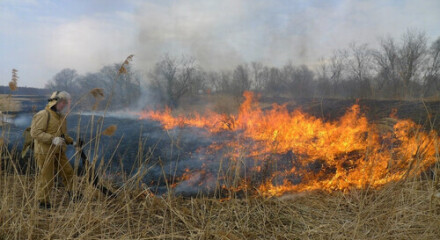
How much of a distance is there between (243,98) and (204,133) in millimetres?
2648

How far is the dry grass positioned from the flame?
349 millimetres

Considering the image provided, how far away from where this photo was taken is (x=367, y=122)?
23.7 feet

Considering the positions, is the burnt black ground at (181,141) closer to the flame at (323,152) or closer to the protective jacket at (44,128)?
the flame at (323,152)

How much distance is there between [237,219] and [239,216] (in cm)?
11

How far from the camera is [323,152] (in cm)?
573

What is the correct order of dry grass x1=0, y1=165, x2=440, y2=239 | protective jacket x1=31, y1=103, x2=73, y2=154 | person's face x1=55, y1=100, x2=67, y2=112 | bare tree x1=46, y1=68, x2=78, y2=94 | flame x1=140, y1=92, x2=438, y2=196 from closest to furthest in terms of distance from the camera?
dry grass x1=0, y1=165, x2=440, y2=239
protective jacket x1=31, y1=103, x2=73, y2=154
person's face x1=55, y1=100, x2=67, y2=112
flame x1=140, y1=92, x2=438, y2=196
bare tree x1=46, y1=68, x2=78, y2=94

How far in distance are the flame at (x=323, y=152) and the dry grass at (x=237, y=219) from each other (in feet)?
1.14

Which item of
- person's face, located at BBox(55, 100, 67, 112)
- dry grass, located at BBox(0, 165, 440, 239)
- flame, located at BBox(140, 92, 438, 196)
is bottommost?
dry grass, located at BBox(0, 165, 440, 239)

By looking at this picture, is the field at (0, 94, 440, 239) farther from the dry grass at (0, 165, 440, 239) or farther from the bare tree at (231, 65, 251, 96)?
the bare tree at (231, 65, 251, 96)

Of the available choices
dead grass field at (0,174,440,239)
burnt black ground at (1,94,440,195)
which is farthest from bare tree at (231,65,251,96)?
dead grass field at (0,174,440,239)

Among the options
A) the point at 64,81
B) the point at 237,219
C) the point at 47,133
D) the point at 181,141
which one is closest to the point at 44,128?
the point at 47,133

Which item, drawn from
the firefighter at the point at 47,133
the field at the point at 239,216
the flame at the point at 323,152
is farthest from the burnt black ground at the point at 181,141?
the field at the point at 239,216

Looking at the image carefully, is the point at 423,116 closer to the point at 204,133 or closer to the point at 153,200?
the point at 204,133

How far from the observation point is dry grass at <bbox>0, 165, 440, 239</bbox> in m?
2.72
